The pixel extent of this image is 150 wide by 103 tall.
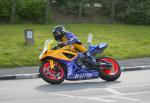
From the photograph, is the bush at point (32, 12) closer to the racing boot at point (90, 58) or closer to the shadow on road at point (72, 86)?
the racing boot at point (90, 58)

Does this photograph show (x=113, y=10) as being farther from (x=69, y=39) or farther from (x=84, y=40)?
(x=69, y=39)

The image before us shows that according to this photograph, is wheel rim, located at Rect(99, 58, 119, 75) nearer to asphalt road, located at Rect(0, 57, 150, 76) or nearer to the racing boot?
the racing boot

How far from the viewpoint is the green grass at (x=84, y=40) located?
19309 mm

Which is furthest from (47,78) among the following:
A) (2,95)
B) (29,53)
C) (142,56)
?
(142,56)

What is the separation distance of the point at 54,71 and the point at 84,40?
30.3 ft

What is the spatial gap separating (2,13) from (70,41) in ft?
45.2

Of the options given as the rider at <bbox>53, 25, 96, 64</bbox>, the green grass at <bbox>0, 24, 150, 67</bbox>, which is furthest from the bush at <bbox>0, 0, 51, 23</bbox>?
the rider at <bbox>53, 25, 96, 64</bbox>

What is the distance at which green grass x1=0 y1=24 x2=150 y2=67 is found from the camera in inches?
760

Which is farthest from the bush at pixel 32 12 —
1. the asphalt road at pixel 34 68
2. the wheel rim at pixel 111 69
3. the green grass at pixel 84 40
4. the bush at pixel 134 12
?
the wheel rim at pixel 111 69

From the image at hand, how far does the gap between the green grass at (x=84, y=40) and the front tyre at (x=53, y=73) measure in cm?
431

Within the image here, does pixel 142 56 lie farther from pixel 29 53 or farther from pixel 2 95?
pixel 2 95

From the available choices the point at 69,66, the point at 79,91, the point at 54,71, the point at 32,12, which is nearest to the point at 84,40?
the point at 32,12

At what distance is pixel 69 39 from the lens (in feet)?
47.2

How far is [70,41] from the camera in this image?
14336mm
